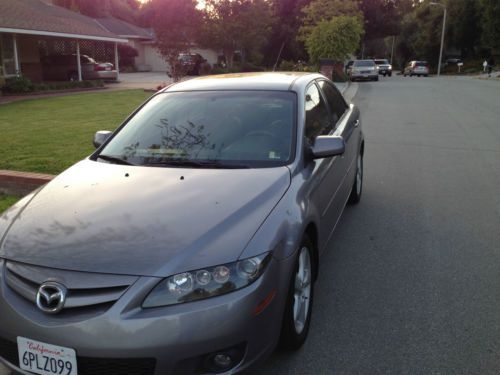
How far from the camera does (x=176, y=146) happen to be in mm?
3713

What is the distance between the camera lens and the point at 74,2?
184 ft

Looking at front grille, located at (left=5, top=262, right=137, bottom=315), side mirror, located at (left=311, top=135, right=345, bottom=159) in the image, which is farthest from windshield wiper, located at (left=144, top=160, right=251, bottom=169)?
front grille, located at (left=5, top=262, right=137, bottom=315)

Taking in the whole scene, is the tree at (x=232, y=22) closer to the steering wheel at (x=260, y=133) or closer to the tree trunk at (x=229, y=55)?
the tree trunk at (x=229, y=55)

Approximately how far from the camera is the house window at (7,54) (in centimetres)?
2131

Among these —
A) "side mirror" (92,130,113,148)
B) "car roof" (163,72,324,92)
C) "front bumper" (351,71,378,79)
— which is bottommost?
"front bumper" (351,71,378,79)

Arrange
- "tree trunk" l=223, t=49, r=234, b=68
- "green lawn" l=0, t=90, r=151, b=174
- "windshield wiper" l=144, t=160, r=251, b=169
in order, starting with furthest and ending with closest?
"tree trunk" l=223, t=49, r=234, b=68, "green lawn" l=0, t=90, r=151, b=174, "windshield wiper" l=144, t=160, r=251, b=169

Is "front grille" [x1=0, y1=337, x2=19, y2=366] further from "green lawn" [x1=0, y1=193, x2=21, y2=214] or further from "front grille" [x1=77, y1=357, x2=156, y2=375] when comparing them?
"green lawn" [x1=0, y1=193, x2=21, y2=214]

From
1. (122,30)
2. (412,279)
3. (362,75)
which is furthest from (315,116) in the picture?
(122,30)

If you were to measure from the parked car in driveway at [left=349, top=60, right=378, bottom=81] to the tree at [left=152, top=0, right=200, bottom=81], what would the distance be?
13586mm

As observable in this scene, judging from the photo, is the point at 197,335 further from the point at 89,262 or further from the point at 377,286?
the point at 377,286

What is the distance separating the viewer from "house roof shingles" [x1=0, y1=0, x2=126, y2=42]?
68.7ft

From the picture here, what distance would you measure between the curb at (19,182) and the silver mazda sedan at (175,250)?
229 centimetres

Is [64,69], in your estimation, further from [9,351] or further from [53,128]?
[9,351]

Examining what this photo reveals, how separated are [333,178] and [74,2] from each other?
59.2 meters
